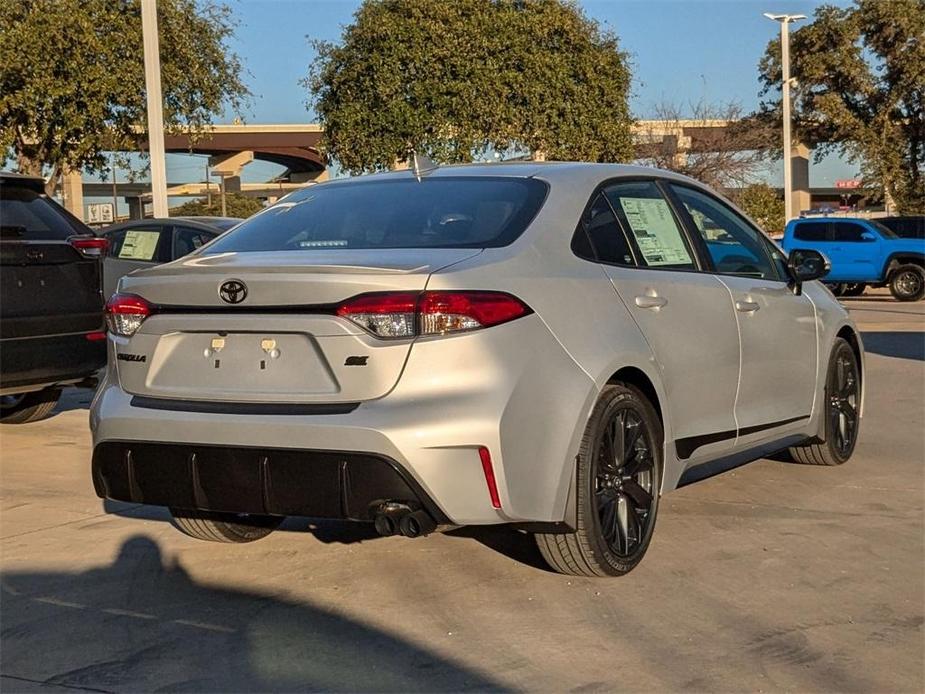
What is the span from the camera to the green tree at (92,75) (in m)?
24.1

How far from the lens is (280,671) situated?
3.94m

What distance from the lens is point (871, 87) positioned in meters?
42.0

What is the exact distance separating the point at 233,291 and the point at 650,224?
2017 mm

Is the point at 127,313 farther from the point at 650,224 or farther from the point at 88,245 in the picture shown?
the point at 88,245

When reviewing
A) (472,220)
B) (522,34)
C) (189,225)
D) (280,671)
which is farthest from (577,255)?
(522,34)

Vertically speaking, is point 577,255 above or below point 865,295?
above

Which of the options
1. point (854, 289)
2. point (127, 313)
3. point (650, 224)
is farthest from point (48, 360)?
point (854, 289)

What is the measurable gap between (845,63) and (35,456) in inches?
1522

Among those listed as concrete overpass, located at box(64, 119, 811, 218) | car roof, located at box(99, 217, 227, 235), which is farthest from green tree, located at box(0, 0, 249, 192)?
car roof, located at box(99, 217, 227, 235)

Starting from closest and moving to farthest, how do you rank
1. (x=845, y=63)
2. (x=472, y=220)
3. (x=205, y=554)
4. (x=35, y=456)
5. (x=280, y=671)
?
1. (x=280, y=671)
2. (x=472, y=220)
3. (x=205, y=554)
4. (x=35, y=456)
5. (x=845, y=63)

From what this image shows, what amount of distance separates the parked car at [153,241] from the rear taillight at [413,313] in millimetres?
9418

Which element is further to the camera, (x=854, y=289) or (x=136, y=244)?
(x=854, y=289)

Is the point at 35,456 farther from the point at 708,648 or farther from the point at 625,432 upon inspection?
the point at 708,648

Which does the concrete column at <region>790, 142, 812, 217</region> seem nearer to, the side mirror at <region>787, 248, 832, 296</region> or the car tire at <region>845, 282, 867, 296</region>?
the car tire at <region>845, 282, 867, 296</region>
